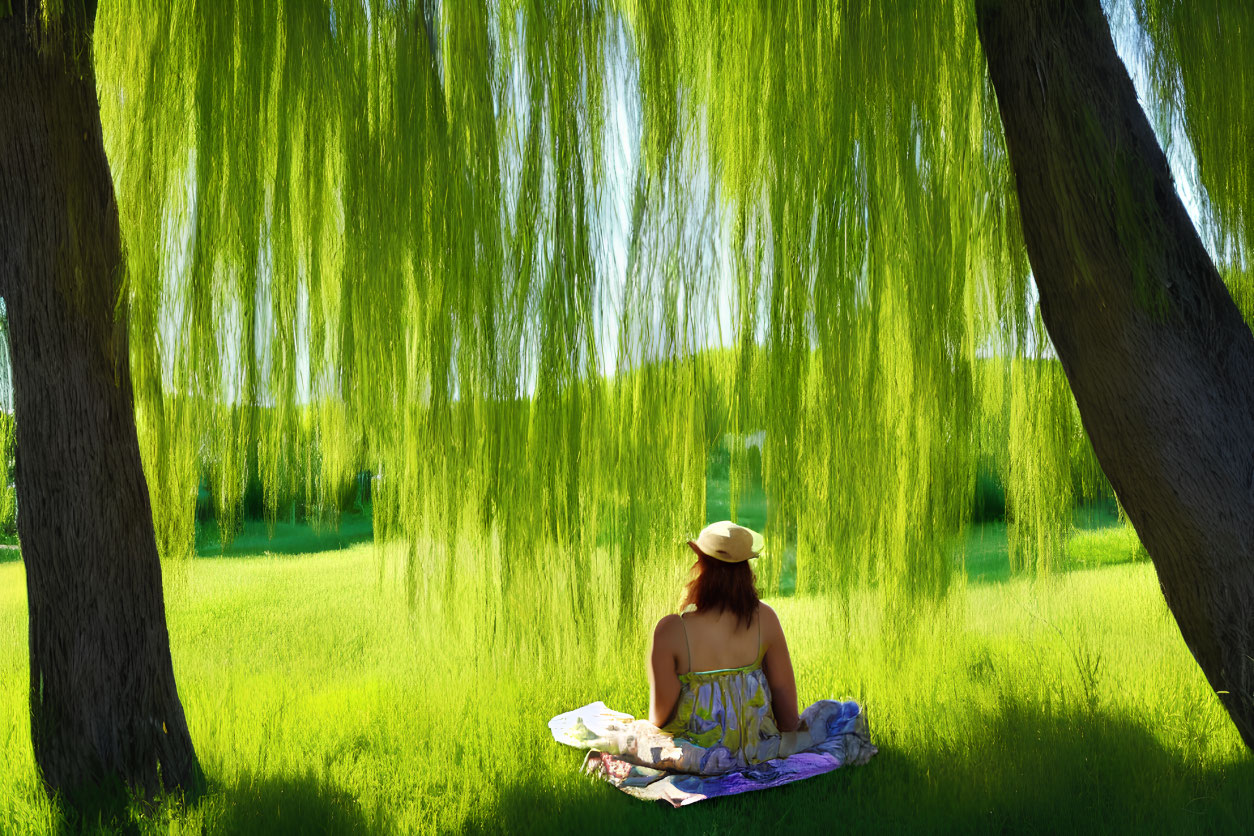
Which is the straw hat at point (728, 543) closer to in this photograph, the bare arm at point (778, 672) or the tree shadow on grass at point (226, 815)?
the bare arm at point (778, 672)

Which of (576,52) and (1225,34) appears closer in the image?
(576,52)

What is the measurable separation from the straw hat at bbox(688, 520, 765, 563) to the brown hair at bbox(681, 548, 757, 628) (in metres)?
0.03

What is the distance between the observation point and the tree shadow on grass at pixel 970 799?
8.20 ft

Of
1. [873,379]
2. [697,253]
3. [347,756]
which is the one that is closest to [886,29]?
[697,253]

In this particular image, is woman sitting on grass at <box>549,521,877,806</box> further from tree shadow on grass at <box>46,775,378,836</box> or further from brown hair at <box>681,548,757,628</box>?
tree shadow on grass at <box>46,775,378,836</box>

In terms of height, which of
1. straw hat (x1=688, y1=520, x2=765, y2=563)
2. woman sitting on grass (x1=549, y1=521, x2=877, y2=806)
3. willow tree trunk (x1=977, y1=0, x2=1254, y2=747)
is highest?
willow tree trunk (x1=977, y1=0, x2=1254, y2=747)

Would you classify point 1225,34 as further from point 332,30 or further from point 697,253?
point 332,30

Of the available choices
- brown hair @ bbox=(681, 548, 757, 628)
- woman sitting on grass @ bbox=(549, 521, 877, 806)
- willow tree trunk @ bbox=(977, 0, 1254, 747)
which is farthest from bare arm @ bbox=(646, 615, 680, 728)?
willow tree trunk @ bbox=(977, 0, 1254, 747)

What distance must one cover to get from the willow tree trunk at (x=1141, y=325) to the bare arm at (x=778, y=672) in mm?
1225

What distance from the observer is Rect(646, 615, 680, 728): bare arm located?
2875 mm

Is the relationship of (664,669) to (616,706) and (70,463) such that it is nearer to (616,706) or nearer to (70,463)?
(616,706)

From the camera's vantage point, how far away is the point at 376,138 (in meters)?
2.73

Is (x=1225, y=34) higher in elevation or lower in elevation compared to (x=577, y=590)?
higher

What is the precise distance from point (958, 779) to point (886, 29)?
252 centimetres
